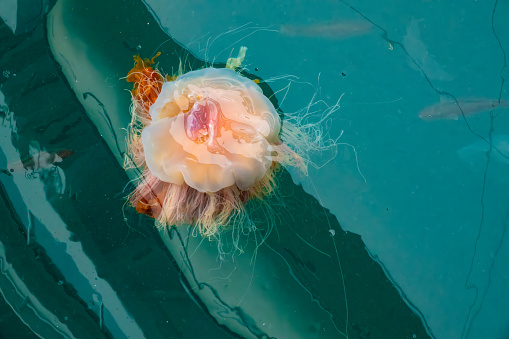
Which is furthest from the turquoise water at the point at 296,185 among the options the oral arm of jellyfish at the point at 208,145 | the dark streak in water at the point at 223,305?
the oral arm of jellyfish at the point at 208,145

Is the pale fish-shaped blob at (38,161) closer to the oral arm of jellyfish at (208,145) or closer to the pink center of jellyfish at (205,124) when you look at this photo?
the oral arm of jellyfish at (208,145)

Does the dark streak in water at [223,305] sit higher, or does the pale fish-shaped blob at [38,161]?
the pale fish-shaped blob at [38,161]

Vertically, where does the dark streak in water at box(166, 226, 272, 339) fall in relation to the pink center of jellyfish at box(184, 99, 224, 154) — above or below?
below

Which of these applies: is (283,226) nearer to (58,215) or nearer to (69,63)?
(58,215)

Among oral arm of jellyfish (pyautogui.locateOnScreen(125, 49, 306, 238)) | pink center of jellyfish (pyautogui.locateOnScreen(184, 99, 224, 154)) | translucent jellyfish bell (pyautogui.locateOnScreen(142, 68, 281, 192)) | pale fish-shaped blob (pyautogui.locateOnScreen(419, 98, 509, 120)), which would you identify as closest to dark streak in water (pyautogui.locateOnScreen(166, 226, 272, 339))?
oral arm of jellyfish (pyautogui.locateOnScreen(125, 49, 306, 238))

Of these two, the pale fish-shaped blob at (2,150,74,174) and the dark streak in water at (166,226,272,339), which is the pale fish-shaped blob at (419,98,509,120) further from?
the pale fish-shaped blob at (2,150,74,174)

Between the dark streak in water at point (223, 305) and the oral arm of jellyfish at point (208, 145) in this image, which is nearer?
the oral arm of jellyfish at point (208, 145)

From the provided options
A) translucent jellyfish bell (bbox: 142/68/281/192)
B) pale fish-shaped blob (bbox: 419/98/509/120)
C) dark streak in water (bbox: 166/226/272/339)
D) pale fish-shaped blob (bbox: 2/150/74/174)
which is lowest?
dark streak in water (bbox: 166/226/272/339)

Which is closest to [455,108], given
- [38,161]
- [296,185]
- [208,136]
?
[296,185]
